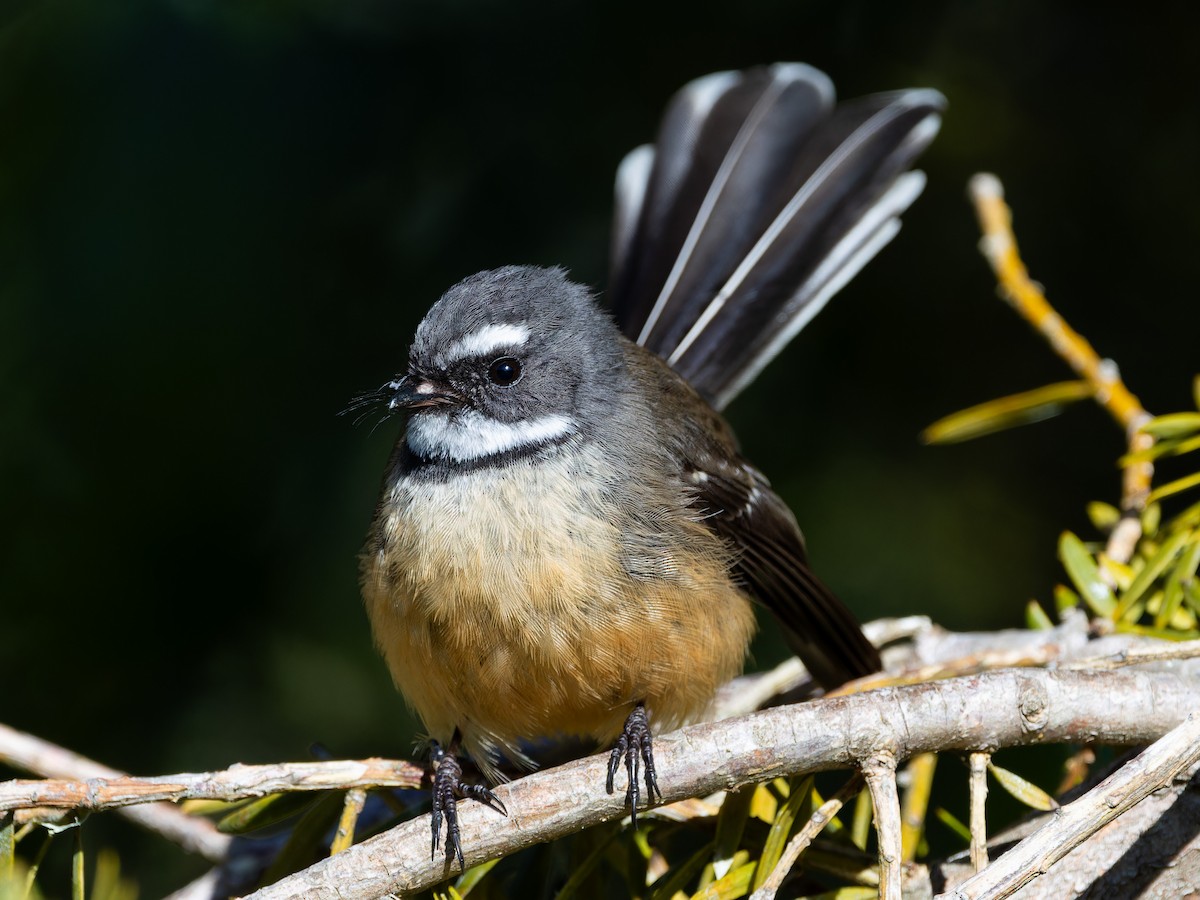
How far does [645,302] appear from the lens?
177 inches

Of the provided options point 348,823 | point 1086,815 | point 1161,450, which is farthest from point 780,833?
point 1161,450

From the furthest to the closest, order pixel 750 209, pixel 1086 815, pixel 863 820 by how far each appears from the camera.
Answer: pixel 750 209 < pixel 863 820 < pixel 1086 815

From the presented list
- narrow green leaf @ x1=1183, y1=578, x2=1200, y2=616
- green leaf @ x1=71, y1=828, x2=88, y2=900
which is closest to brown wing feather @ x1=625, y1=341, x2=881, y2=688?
narrow green leaf @ x1=1183, y1=578, x2=1200, y2=616

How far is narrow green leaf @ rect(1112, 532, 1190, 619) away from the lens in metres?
2.84

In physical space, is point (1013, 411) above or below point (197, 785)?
above

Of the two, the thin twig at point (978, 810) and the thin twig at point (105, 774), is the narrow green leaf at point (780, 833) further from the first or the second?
the thin twig at point (105, 774)

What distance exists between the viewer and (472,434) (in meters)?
3.20

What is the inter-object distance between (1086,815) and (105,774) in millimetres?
1990

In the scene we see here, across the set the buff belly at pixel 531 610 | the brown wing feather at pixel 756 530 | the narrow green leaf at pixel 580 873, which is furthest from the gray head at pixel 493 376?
the narrow green leaf at pixel 580 873

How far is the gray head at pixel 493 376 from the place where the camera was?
10.5ft

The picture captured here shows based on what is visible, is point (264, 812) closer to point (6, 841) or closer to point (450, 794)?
point (450, 794)

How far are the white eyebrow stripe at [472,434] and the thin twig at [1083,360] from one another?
4.44 feet

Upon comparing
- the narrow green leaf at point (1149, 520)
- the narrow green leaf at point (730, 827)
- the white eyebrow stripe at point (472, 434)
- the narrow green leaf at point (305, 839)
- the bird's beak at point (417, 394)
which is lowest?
the narrow green leaf at point (730, 827)

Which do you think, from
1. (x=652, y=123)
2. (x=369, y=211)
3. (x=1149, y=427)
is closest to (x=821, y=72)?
(x=652, y=123)
